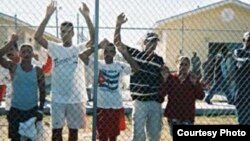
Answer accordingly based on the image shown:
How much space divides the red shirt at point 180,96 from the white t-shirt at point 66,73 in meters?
1.09

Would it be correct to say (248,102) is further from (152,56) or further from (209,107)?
(209,107)

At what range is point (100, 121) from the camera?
20.5ft

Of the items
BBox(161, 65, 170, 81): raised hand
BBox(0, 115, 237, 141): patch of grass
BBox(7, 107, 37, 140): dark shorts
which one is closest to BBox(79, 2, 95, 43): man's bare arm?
BBox(161, 65, 170, 81): raised hand

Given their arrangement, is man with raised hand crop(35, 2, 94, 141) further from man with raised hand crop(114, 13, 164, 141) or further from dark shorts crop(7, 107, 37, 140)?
man with raised hand crop(114, 13, 164, 141)

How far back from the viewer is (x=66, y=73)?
5926mm

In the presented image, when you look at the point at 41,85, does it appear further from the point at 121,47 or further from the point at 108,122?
the point at 121,47

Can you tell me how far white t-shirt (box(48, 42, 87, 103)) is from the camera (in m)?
5.91

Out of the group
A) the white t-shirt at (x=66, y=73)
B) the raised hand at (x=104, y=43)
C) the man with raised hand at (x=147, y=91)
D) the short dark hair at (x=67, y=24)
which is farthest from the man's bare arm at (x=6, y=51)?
the man with raised hand at (x=147, y=91)

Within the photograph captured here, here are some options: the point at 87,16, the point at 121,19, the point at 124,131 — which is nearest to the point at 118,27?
the point at 121,19

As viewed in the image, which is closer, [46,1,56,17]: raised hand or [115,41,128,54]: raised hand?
[46,1,56,17]: raised hand

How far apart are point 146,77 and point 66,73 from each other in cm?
96

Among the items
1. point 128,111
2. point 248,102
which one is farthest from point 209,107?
point 248,102

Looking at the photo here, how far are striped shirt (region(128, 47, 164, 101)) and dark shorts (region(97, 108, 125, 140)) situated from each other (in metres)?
0.33

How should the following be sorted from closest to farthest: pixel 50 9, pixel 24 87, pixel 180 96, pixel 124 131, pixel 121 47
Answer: pixel 50 9 → pixel 24 87 → pixel 121 47 → pixel 180 96 → pixel 124 131
